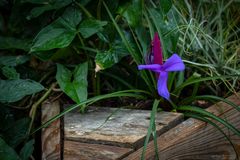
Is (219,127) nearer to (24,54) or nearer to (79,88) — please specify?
(79,88)

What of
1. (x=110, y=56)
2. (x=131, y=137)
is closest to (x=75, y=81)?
(x=110, y=56)

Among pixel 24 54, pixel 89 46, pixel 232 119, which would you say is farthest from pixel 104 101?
pixel 232 119

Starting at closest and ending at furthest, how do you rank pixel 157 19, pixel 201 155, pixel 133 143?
1. pixel 133 143
2. pixel 201 155
3. pixel 157 19

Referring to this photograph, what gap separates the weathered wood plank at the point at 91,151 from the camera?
1.11 metres

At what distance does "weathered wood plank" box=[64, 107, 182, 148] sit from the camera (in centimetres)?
113

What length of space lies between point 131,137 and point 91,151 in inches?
4.2

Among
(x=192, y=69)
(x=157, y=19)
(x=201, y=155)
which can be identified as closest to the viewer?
(x=201, y=155)

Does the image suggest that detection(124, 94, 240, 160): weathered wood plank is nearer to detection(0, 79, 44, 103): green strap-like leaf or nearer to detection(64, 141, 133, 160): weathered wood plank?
detection(64, 141, 133, 160): weathered wood plank

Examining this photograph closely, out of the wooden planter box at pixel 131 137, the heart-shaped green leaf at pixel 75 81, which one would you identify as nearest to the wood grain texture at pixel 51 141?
the wooden planter box at pixel 131 137

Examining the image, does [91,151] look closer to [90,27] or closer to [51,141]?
[51,141]

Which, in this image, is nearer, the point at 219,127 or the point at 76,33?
the point at 219,127

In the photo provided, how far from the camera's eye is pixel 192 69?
4.83ft

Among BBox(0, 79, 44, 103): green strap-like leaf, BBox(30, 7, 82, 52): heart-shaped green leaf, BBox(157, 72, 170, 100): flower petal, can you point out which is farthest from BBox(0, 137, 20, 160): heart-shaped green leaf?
BBox(157, 72, 170, 100): flower petal

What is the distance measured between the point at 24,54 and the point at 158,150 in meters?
0.53
